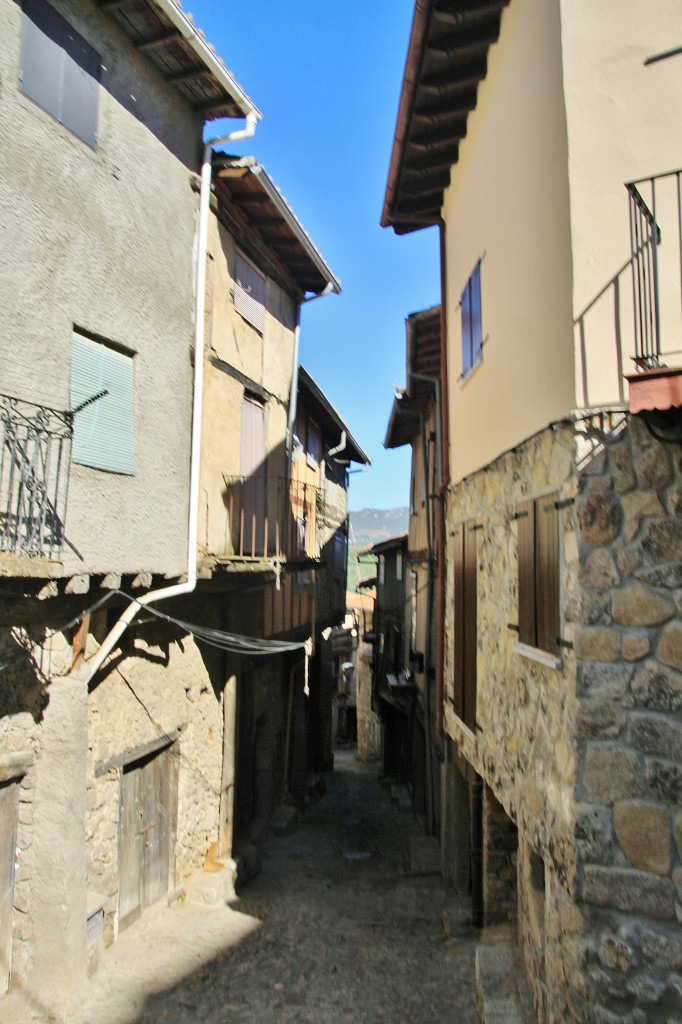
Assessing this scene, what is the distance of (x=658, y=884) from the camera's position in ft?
13.4

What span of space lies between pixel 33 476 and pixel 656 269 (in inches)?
209

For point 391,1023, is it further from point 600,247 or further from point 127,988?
point 600,247

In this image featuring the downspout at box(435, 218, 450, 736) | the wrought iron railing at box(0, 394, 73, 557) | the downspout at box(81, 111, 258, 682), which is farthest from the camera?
the downspout at box(435, 218, 450, 736)

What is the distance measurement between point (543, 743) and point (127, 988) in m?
5.31

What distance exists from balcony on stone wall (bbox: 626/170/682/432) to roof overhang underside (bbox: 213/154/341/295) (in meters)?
6.64

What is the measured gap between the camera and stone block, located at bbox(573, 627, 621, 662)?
423 centimetres

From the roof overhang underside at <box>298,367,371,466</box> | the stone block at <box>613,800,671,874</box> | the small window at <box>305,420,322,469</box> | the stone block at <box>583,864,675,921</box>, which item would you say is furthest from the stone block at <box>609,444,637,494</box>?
the small window at <box>305,420,322,469</box>

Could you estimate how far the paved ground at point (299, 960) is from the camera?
6.97 m

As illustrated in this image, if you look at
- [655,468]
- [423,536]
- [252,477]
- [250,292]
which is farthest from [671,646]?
[423,536]

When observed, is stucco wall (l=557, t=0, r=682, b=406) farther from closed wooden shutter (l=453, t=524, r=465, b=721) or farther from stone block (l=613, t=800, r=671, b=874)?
closed wooden shutter (l=453, t=524, r=465, b=721)

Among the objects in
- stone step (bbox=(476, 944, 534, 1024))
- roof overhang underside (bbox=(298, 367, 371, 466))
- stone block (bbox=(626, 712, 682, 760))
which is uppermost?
roof overhang underside (bbox=(298, 367, 371, 466))

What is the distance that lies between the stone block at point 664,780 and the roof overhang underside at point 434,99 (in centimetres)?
614

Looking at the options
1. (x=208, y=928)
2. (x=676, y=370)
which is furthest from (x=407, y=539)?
(x=676, y=370)

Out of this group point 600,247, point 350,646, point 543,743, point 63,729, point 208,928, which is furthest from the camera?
point 350,646
